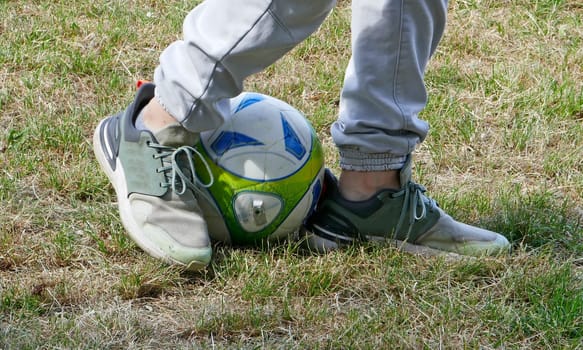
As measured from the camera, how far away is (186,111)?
294cm

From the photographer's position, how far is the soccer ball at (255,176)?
305 centimetres

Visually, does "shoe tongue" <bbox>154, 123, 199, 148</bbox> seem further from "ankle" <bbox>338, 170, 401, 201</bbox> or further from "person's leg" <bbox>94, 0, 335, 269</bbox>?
"ankle" <bbox>338, 170, 401, 201</bbox>

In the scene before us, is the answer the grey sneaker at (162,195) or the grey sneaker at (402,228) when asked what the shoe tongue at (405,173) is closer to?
the grey sneaker at (402,228)

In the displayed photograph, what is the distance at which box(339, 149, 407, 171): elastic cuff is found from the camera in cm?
306

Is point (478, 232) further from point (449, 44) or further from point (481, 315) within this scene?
point (449, 44)

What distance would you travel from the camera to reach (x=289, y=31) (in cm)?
280

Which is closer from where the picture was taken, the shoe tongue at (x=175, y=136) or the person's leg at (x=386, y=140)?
the person's leg at (x=386, y=140)

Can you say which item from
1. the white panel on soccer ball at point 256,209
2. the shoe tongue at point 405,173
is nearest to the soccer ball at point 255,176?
the white panel on soccer ball at point 256,209

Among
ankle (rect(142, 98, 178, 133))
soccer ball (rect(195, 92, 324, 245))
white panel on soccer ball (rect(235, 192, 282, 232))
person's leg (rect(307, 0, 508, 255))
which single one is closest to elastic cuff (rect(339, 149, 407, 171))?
person's leg (rect(307, 0, 508, 255))

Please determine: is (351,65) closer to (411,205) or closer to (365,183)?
(365,183)

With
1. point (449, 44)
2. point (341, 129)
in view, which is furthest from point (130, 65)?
point (341, 129)

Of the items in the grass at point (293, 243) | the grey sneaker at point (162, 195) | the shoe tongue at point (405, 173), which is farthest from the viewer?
the shoe tongue at point (405, 173)

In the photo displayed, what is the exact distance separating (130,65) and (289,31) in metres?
2.01

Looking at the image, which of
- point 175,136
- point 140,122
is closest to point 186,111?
point 175,136
